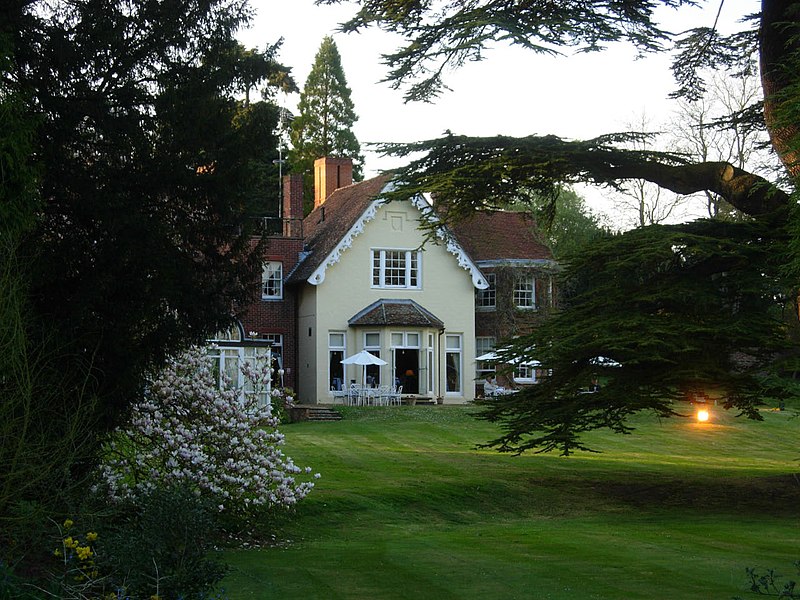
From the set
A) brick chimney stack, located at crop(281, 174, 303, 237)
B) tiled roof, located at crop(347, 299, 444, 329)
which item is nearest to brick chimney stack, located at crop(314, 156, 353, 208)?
brick chimney stack, located at crop(281, 174, 303, 237)

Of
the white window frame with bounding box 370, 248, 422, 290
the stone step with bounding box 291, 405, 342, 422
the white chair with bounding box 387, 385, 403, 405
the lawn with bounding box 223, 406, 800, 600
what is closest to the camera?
the lawn with bounding box 223, 406, 800, 600

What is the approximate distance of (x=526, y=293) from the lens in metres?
43.0

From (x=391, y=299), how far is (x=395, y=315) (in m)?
1.18

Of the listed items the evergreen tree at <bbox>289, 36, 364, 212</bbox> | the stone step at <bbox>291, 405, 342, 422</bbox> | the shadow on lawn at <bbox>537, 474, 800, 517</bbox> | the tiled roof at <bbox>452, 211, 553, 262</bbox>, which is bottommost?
the shadow on lawn at <bbox>537, 474, 800, 517</bbox>

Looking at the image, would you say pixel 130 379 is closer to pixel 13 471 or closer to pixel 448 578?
pixel 13 471

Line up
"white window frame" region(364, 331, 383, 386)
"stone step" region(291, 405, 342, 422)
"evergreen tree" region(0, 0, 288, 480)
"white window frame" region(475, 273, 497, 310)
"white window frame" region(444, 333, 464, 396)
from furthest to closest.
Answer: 1. "white window frame" region(475, 273, 497, 310)
2. "white window frame" region(444, 333, 464, 396)
3. "white window frame" region(364, 331, 383, 386)
4. "stone step" region(291, 405, 342, 422)
5. "evergreen tree" region(0, 0, 288, 480)

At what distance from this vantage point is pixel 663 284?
57.0 ft

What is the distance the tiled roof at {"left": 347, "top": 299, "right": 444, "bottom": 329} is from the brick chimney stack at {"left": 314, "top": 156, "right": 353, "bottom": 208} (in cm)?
849

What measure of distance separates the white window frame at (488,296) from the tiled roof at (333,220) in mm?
6320

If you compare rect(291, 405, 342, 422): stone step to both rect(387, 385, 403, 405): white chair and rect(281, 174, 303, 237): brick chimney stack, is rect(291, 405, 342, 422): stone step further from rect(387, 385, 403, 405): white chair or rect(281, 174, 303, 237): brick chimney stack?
rect(281, 174, 303, 237): brick chimney stack

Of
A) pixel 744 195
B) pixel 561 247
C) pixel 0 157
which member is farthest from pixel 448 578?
pixel 561 247

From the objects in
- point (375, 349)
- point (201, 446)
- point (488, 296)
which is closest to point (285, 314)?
point (375, 349)

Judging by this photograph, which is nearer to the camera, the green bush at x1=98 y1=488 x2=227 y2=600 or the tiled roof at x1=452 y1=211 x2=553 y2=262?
the green bush at x1=98 y1=488 x2=227 y2=600

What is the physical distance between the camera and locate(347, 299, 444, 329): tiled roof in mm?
38250
